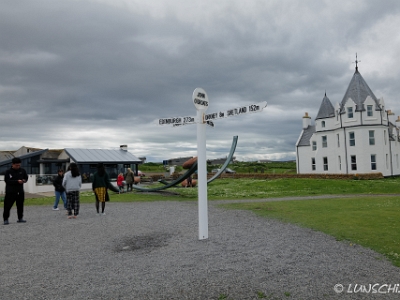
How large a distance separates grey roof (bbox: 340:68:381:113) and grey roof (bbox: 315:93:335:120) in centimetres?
210

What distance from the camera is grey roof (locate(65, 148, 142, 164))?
36.9m

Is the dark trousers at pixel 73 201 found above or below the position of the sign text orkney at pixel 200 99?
below

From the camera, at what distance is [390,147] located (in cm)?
4022

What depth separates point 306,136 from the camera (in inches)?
1837

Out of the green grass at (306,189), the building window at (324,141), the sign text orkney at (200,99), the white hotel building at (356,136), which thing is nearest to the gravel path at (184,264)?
the sign text orkney at (200,99)

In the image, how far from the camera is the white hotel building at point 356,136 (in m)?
38.2

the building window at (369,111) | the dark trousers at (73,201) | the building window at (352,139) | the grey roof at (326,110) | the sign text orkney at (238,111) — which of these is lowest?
the dark trousers at (73,201)

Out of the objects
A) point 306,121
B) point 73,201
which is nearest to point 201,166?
point 73,201

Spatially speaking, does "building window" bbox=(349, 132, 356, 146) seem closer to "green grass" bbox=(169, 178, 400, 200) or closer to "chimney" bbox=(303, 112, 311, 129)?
"chimney" bbox=(303, 112, 311, 129)

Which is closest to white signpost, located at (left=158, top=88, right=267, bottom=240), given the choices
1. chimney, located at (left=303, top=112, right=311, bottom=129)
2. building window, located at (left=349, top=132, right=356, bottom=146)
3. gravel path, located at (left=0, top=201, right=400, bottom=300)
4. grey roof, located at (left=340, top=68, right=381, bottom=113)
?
gravel path, located at (left=0, top=201, right=400, bottom=300)

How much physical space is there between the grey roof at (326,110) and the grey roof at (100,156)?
23.3 metres

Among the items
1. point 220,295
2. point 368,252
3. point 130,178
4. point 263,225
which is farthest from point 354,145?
point 220,295

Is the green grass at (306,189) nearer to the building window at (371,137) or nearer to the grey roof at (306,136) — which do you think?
the building window at (371,137)

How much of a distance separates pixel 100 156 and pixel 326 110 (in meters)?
27.6
